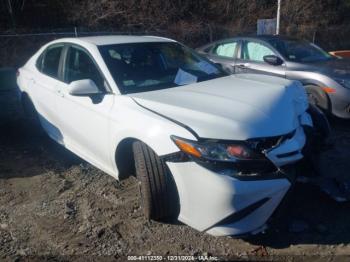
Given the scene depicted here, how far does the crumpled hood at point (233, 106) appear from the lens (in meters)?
2.98

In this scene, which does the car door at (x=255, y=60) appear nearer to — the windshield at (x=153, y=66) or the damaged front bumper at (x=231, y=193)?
the windshield at (x=153, y=66)

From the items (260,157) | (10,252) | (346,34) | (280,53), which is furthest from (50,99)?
(346,34)

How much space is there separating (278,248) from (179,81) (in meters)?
1.91

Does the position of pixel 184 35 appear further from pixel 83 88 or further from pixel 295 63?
pixel 83 88


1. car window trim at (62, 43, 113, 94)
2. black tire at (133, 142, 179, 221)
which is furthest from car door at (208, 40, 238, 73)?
black tire at (133, 142, 179, 221)

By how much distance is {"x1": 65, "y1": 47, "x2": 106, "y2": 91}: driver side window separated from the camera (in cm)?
401

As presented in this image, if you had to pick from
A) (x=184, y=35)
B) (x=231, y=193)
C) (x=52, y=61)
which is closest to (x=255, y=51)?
(x=52, y=61)

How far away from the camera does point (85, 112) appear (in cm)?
401

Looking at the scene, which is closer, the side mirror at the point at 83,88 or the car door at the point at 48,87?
the side mirror at the point at 83,88

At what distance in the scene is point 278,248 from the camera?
3119mm

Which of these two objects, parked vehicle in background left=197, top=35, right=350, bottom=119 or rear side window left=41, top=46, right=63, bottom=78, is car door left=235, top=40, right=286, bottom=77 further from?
rear side window left=41, top=46, right=63, bottom=78

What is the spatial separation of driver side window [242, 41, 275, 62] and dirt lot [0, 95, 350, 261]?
306 centimetres

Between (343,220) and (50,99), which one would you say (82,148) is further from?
(343,220)

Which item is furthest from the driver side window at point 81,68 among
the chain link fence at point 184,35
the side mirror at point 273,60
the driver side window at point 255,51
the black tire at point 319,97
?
the chain link fence at point 184,35
